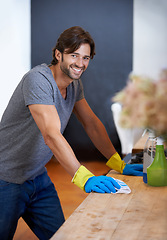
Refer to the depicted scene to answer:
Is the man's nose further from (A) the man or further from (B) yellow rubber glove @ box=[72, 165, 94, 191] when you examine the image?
(B) yellow rubber glove @ box=[72, 165, 94, 191]

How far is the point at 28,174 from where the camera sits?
5.00 feet

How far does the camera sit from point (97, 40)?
500cm

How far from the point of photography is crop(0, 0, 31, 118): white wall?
4.41 metres

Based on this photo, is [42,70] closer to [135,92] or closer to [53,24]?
[135,92]

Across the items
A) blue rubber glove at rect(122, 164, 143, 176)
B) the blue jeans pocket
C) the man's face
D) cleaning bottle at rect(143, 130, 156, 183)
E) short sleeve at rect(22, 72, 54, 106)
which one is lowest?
the blue jeans pocket

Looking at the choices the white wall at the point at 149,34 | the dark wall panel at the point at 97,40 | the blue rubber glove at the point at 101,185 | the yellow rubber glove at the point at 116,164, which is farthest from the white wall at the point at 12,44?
the blue rubber glove at the point at 101,185

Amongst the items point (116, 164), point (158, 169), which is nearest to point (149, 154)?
point (158, 169)

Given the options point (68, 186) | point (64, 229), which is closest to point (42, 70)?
point (64, 229)

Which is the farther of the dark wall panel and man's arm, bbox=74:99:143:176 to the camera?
the dark wall panel

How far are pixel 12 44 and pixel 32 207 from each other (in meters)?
3.50

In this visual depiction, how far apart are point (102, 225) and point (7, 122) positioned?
31.7 inches

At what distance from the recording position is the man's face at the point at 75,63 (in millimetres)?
1577

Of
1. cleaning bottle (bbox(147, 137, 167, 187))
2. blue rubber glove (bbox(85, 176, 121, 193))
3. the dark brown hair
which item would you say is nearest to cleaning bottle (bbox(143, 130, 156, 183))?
cleaning bottle (bbox(147, 137, 167, 187))

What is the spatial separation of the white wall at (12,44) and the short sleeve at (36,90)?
310cm
